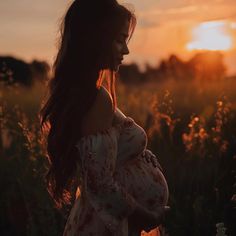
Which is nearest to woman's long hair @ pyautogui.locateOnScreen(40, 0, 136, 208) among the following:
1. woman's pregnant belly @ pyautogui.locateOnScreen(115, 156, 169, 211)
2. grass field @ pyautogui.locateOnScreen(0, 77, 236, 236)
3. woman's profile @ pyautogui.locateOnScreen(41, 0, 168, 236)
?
woman's profile @ pyautogui.locateOnScreen(41, 0, 168, 236)

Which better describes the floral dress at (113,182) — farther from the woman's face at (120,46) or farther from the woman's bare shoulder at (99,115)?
the woman's face at (120,46)

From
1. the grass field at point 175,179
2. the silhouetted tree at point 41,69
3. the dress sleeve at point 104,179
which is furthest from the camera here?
the silhouetted tree at point 41,69

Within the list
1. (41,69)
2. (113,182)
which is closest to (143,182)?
(113,182)

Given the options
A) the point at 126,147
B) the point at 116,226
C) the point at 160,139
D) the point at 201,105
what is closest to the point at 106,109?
the point at 126,147

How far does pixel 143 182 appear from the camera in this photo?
110 inches

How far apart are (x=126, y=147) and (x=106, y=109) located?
0.82 feet

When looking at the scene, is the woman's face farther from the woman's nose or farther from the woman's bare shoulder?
the woman's bare shoulder

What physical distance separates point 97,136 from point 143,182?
37cm

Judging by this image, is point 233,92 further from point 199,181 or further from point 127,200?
point 127,200

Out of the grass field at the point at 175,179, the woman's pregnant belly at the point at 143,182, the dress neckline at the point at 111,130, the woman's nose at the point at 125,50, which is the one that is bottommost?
the grass field at the point at 175,179

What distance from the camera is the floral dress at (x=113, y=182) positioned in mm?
2564

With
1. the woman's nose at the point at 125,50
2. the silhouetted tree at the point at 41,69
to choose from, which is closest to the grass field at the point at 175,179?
the silhouetted tree at the point at 41,69

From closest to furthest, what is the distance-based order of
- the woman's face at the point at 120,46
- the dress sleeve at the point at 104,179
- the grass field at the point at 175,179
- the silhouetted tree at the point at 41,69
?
the dress sleeve at the point at 104,179 → the woman's face at the point at 120,46 → the grass field at the point at 175,179 → the silhouetted tree at the point at 41,69

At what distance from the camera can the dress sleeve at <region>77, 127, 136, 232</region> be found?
2555 millimetres
